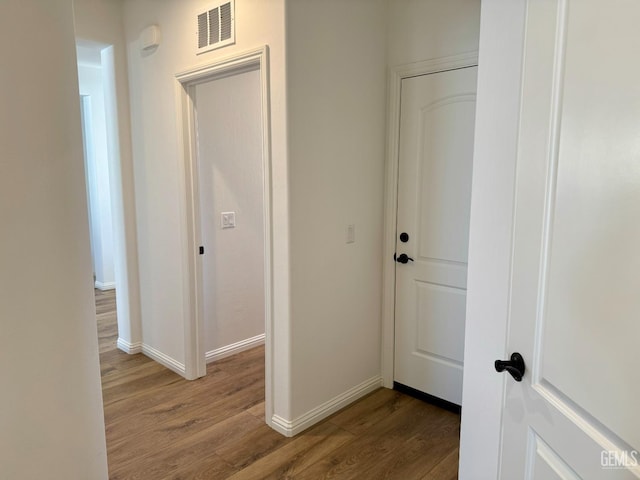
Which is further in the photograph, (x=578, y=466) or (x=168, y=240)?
(x=168, y=240)

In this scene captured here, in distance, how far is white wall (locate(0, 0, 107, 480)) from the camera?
1.25 metres

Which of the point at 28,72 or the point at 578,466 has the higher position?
the point at 28,72

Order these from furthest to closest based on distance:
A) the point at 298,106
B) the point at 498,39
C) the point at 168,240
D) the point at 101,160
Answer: the point at 101,160, the point at 168,240, the point at 298,106, the point at 498,39

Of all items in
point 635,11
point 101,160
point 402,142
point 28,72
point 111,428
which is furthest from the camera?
point 101,160

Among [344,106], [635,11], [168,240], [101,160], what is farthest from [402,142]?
[101,160]

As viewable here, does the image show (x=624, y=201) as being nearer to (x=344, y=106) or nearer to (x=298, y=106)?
(x=298, y=106)

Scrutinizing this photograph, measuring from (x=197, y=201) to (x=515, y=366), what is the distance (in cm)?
242

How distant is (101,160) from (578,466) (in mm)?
5828

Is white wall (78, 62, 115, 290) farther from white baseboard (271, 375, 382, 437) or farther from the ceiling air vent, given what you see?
white baseboard (271, 375, 382, 437)

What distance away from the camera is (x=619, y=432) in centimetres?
81

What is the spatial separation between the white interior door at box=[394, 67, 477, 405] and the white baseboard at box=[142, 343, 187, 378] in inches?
63.9

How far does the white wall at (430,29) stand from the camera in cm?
247

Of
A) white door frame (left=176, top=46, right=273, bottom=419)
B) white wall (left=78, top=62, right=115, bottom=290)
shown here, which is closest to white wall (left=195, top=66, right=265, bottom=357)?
white door frame (left=176, top=46, right=273, bottom=419)

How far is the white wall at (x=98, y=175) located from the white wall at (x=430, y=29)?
4009 mm
